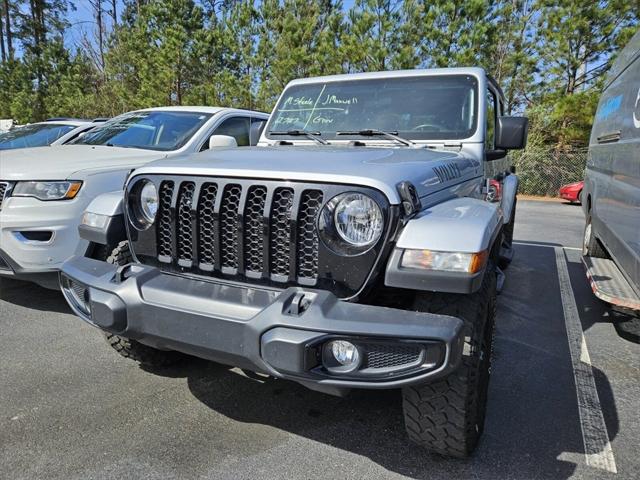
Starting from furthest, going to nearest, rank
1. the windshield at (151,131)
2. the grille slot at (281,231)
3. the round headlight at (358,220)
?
1. the windshield at (151,131)
2. the grille slot at (281,231)
3. the round headlight at (358,220)

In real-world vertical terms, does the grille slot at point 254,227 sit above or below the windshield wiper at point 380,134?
below

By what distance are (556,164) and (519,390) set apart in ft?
50.4

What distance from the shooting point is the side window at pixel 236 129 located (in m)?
5.32

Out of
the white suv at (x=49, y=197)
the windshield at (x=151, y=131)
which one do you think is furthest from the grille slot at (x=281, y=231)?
the windshield at (x=151, y=131)

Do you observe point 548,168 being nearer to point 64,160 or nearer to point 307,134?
point 307,134

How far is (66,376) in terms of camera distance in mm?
3033

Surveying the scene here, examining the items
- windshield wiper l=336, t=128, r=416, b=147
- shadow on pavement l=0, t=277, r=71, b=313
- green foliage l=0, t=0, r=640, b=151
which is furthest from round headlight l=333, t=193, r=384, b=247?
green foliage l=0, t=0, r=640, b=151

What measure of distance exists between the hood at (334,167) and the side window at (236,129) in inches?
105

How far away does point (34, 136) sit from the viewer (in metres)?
7.21

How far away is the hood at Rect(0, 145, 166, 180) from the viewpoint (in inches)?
147

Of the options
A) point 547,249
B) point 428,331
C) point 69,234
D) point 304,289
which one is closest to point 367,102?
point 304,289

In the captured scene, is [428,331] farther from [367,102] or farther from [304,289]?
[367,102]

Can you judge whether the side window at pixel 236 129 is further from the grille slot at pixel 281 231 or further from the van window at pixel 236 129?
the grille slot at pixel 281 231

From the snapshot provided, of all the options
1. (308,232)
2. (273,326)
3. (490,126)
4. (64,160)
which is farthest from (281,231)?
(64,160)
